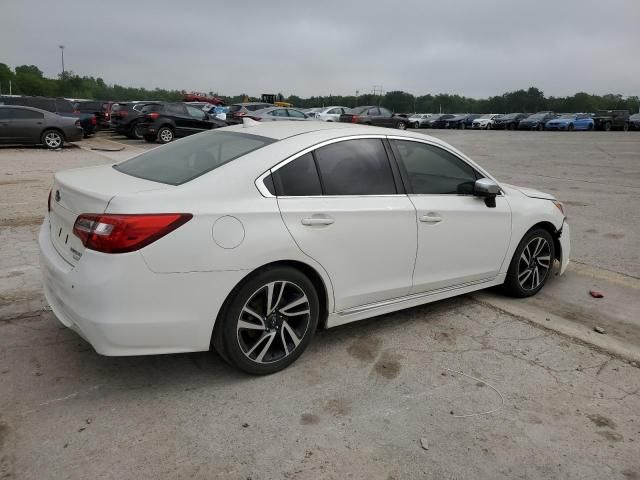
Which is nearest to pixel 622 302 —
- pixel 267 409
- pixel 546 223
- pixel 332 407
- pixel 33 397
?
pixel 546 223

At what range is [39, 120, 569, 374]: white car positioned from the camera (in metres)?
2.87

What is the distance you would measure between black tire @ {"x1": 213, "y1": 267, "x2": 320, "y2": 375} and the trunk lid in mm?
788

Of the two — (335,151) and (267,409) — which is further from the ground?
(335,151)

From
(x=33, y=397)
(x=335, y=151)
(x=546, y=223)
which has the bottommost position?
(x=33, y=397)

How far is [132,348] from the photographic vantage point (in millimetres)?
2924

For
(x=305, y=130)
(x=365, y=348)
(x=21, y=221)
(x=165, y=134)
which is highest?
(x=305, y=130)

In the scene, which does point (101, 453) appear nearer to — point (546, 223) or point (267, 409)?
point (267, 409)

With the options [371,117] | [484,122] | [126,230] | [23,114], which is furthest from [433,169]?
[484,122]

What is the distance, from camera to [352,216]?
353 centimetres

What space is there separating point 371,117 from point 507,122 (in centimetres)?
1836

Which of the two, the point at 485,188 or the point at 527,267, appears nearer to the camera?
the point at 485,188

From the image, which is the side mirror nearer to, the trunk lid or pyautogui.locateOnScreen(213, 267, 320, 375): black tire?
pyautogui.locateOnScreen(213, 267, 320, 375): black tire

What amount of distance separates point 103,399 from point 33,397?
0.39 metres

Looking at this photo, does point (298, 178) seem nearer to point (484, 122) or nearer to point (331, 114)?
point (331, 114)
